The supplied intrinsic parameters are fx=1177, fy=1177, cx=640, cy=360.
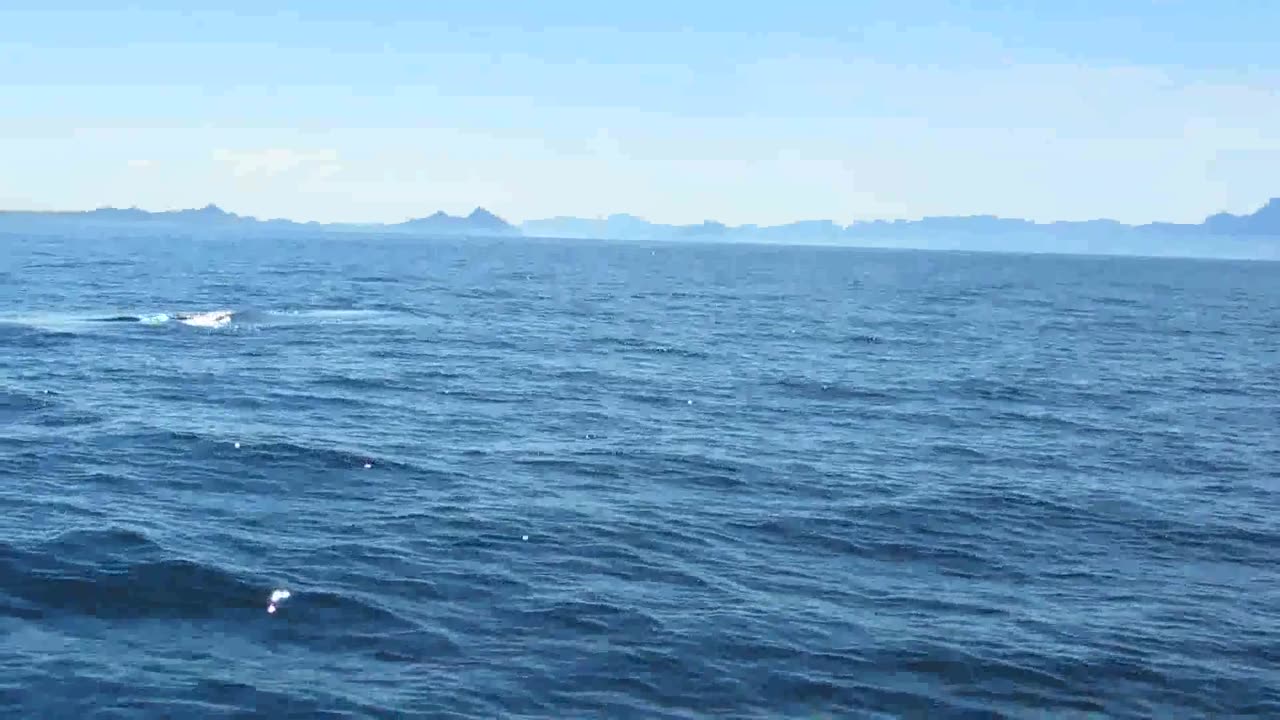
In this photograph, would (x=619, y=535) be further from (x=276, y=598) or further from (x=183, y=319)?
(x=183, y=319)

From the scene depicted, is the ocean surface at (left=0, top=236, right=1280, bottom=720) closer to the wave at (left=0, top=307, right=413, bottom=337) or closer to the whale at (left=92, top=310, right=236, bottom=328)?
the wave at (left=0, top=307, right=413, bottom=337)

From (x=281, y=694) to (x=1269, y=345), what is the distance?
93649 millimetres

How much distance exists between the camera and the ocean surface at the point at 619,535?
929 inches

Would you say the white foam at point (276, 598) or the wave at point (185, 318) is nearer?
the white foam at point (276, 598)

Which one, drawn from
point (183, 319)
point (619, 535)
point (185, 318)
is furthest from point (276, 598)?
point (185, 318)

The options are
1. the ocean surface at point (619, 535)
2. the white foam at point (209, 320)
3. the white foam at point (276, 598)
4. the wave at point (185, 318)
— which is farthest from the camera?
the white foam at point (209, 320)

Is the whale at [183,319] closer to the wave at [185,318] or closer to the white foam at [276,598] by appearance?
the wave at [185,318]

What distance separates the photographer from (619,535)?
3319 cm

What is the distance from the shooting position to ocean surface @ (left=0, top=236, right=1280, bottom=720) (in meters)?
23.6

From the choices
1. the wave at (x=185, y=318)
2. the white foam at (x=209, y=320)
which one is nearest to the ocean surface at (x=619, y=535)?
the wave at (x=185, y=318)

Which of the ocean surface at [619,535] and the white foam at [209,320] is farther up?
the white foam at [209,320]

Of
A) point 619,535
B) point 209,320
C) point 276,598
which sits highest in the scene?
Answer: point 209,320

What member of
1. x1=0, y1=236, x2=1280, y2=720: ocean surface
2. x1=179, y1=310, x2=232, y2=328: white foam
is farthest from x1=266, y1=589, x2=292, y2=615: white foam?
x1=179, y1=310, x2=232, y2=328: white foam

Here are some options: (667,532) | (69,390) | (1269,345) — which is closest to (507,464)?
(667,532)
